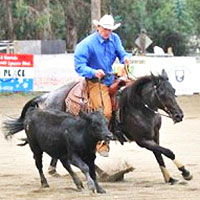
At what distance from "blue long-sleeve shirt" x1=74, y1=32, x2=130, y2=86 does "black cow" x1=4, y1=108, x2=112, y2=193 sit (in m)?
0.89

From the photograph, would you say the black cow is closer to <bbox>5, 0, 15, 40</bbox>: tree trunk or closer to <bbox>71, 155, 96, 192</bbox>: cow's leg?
<bbox>71, 155, 96, 192</bbox>: cow's leg

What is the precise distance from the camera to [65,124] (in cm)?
979

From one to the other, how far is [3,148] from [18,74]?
13.3 m

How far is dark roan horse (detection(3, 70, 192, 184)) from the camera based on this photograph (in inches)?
414

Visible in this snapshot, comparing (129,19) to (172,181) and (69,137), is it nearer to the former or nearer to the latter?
(172,181)

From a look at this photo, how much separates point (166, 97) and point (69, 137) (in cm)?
152

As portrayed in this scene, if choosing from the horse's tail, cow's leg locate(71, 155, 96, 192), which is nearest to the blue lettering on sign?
the horse's tail

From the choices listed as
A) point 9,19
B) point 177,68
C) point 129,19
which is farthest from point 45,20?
point 129,19

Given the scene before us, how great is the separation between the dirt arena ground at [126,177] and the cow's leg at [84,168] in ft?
0.35

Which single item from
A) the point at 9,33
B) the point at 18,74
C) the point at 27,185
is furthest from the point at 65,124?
the point at 9,33

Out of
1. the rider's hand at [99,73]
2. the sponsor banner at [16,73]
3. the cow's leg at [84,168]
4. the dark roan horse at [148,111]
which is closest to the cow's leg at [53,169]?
the dark roan horse at [148,111]

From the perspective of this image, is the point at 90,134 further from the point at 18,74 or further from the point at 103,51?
the point at 18,74

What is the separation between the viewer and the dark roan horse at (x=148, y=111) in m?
10.5

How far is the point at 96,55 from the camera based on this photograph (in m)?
10.9
